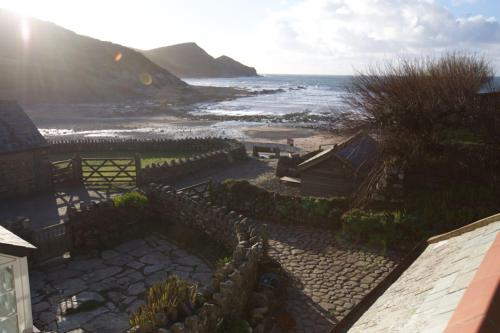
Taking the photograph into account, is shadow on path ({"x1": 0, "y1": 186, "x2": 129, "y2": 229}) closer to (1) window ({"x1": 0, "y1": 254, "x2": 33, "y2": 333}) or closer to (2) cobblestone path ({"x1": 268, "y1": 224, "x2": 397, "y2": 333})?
(2) cobblestone path ({"x1": 268, "y1": 224, "x2": 397, "y2": 333})

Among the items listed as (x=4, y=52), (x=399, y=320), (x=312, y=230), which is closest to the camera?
(x=399, y=320)

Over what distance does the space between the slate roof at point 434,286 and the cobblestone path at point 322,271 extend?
182 inches

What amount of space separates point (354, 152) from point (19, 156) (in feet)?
54.3

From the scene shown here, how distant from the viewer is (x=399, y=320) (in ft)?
12.3

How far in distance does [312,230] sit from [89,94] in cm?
8921

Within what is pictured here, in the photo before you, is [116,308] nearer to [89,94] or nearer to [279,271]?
[279,271]

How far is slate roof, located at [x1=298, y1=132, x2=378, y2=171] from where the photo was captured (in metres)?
16.7

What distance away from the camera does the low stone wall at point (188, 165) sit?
72.0ft

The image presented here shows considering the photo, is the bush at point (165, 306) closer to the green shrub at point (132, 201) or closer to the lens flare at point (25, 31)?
the green shrub at point (132, 201)

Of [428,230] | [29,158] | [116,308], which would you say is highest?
[29,158]

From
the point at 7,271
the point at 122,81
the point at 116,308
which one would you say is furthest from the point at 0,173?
the point at 122,81

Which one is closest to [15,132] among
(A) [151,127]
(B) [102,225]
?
(B) [102,225]

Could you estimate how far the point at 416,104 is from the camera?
16344 mm

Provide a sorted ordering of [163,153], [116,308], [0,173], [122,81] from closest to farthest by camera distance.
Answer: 1. [116,308]
2. [0,173]
3. [163,153]
4. [122,81]
